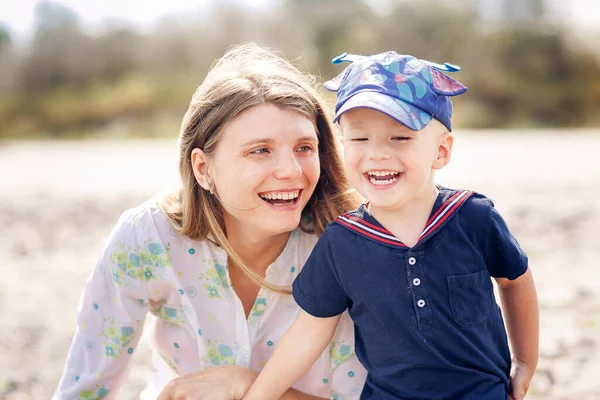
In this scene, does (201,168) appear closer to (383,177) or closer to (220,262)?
(220,262)

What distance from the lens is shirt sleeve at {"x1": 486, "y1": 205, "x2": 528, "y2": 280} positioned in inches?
79.7

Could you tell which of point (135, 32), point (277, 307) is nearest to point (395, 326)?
point (277, 307)

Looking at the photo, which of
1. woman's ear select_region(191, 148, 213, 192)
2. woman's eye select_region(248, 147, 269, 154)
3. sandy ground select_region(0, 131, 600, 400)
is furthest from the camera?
sandy ground select_region(0, 131, 600, 400)

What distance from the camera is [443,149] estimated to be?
2008 millimetres

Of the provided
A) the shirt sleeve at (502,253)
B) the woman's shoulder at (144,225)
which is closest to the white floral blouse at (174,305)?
the woman's shoulder at (144,225)

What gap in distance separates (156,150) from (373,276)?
1140 centimetres

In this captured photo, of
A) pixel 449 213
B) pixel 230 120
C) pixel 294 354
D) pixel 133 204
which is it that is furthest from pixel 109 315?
pixel 133 204

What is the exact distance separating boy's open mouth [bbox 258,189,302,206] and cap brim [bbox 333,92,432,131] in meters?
0.55

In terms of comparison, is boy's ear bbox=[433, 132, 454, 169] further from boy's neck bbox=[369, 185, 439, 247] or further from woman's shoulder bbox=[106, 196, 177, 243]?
woman's shoulder bbox=[106, 196, 177, 243]

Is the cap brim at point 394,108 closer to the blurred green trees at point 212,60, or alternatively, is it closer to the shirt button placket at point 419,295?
the shirt button placket at point 419,295

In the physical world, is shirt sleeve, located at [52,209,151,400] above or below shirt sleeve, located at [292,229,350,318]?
below

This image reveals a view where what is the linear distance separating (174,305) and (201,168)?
0.54 meters

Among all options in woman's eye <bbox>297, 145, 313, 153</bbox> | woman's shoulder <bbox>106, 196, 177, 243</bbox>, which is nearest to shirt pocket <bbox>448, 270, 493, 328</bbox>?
woman's eye <bbox>297, 145, 313, 153</bbox>

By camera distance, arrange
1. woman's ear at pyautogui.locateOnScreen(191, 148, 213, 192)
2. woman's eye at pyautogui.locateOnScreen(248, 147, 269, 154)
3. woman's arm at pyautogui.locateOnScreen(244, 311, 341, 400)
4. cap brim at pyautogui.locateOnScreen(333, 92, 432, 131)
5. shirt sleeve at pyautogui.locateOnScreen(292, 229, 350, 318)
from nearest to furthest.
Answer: cap brim at pyautogui.locateOnScreen(333, 92, 432, 131)
shirt sleeve at pyautogui.locateOnScreen(292, 229, 350, 318)
woman's arm at pyautogui.locateOnScreen(244, 311, 341, 400)
woman's eye at pyautogui.locateOnScreen(248, 147, 269, 154)
woman's ear at pyautogui.locateOnScreen(191, 148, 213, 192)
